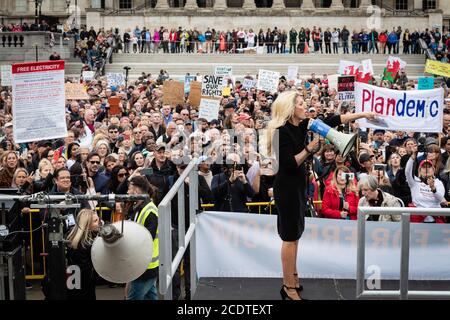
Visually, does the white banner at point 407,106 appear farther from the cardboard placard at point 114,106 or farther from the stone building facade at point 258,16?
the stone building facade at point 258,16

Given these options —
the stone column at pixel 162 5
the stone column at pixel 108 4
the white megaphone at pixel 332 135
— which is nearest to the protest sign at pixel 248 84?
the white megaphone at pixel 332 135

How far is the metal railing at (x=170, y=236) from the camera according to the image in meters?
5.09

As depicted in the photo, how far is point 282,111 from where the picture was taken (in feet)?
21.4

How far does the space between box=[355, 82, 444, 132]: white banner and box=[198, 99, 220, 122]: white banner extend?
4.36m

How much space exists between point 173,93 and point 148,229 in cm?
1325

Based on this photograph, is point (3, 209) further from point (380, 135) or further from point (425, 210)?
→ point (380, 135)

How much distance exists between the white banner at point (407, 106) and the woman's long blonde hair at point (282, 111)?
5817 mm

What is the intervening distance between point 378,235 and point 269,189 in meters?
3.22

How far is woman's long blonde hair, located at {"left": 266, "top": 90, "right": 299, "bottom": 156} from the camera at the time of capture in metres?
6.52

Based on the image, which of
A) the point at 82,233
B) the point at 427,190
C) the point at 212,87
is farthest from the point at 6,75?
the point at 82,233

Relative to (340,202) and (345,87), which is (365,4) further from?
(340,202)

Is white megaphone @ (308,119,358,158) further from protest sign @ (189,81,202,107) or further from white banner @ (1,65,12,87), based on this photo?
white banner @ (1,65,12,87)

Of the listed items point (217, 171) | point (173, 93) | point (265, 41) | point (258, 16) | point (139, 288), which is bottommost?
point (139, 288)

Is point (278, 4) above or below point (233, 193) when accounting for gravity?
above
